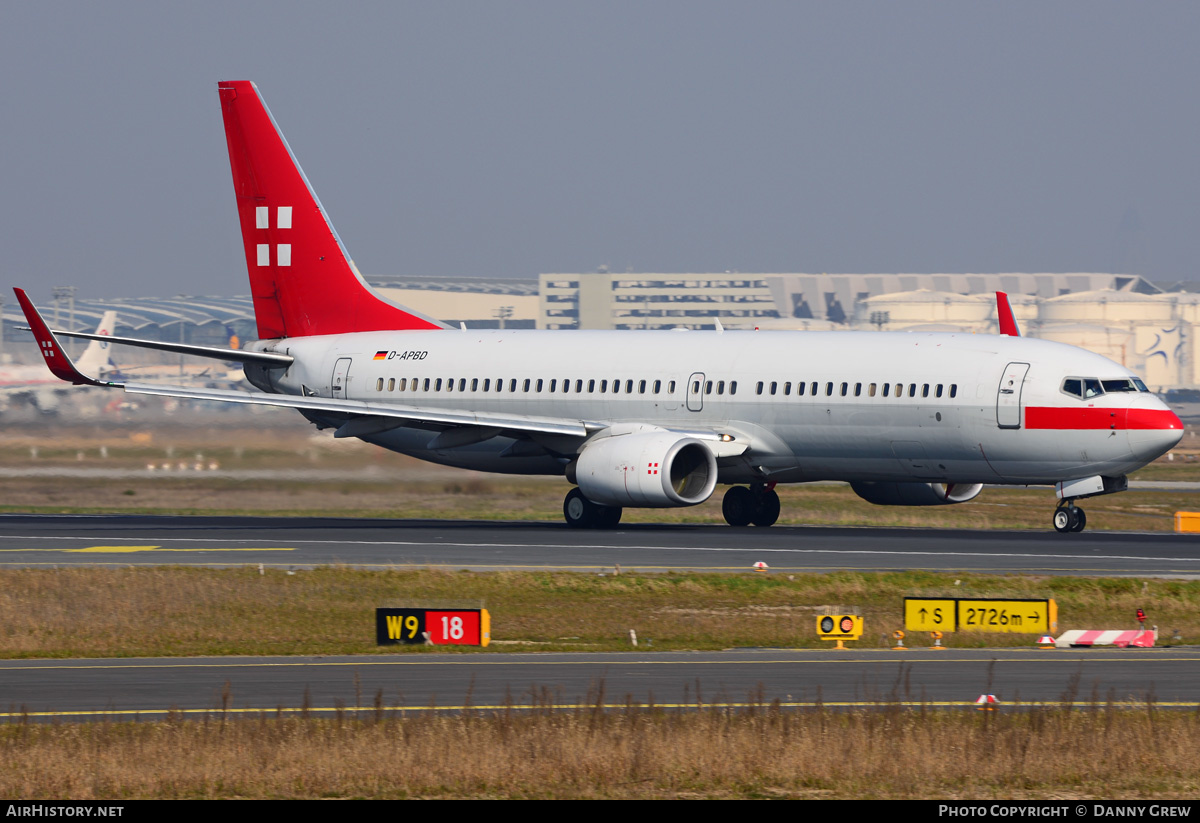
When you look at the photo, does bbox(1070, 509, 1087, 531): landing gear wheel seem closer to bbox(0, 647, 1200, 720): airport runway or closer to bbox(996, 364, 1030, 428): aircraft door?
bbox(996, 364, 1030, 428): aircraft door

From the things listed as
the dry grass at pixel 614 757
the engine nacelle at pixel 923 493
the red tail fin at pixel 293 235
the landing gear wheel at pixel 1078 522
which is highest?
the red tail fin at pixel 293 235

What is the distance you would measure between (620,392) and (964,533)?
33.7 feet

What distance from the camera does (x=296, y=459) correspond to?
5341 cm

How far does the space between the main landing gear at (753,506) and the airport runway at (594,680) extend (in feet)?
78.9

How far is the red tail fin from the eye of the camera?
53.6 m

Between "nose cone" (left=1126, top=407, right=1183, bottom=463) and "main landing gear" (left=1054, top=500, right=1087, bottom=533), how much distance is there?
3.34m

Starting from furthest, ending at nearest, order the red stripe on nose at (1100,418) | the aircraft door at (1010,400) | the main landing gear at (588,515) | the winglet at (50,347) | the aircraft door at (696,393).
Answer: the main landing gear at (588,515), the aircraft door at (696,393), the winglet at (50,347), the aircraft door at (1010,400), the red stripe on nose at (1100,418)

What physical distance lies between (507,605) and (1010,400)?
55.2ft

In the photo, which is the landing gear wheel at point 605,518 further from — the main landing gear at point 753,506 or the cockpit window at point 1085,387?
the cockpit window at point 1085,387

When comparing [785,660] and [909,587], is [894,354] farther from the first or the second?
[785,660]

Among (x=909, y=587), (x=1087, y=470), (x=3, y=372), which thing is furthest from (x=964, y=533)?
(x=3, y=372)

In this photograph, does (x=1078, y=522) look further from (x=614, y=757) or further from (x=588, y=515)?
(x=614, y=757)

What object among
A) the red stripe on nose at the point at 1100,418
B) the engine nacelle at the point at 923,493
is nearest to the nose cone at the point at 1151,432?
the red stripe on nose at the point at 1100,418

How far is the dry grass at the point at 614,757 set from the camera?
1464cm
